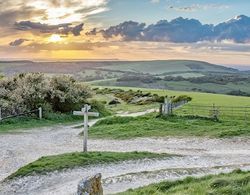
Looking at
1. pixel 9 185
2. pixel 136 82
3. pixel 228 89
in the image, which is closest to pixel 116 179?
pixel 9 185

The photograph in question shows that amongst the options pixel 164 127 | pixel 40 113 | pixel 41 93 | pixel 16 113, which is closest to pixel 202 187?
pixel 164 127

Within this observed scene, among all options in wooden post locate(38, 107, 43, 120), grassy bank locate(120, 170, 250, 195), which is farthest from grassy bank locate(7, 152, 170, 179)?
wooden post locate(38, 107, 43, 120)

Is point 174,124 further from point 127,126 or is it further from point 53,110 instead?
point 53,110

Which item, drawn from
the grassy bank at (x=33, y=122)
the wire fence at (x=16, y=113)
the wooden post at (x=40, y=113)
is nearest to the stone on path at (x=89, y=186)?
the grassy bank at (x=33, y=122)

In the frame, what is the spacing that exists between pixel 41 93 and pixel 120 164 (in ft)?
81.4

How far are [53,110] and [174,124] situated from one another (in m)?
14.9

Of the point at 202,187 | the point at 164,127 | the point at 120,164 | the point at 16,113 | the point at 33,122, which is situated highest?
the point at 202,187

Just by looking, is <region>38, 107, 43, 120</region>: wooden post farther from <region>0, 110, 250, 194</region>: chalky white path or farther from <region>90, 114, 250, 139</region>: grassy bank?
<region>90, 114, 250, 139</region>: grassy bank

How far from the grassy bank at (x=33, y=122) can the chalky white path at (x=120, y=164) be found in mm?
2108

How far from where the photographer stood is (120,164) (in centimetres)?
1953

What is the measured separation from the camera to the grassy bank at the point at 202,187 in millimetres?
12523

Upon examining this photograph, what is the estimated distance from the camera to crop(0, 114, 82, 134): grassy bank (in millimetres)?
35031

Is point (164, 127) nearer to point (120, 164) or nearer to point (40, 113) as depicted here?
point (40, 113)

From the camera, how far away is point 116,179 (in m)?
16.0
